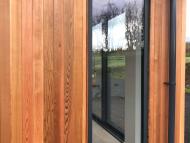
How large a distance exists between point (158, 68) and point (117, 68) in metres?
0.36

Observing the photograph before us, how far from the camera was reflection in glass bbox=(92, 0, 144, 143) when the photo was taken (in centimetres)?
247

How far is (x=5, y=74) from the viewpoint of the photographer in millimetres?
2109

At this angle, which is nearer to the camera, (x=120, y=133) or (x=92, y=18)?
(x=92, y=18)

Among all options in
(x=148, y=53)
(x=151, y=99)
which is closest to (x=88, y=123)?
(x=151, y=99)

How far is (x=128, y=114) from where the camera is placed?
Answer: 2818 millimetres

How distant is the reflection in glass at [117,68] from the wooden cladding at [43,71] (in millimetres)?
160

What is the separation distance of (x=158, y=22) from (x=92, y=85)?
2.71 ft

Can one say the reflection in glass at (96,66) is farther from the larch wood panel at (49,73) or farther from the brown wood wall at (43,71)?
the larch wood panel at (49,73)

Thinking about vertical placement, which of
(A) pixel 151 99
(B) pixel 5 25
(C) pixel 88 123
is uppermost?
(B) pixel 5 25

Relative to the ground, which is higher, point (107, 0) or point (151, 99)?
point (107, 0)

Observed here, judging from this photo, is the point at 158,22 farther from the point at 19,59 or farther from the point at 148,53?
the point at 19,59

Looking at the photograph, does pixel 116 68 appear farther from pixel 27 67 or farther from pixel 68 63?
pixel 27 67

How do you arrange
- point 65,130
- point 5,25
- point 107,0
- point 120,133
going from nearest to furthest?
point 5,25, point 65,130, point 107,0, point 120,133

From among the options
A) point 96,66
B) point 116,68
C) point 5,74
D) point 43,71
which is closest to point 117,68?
point 116,68
